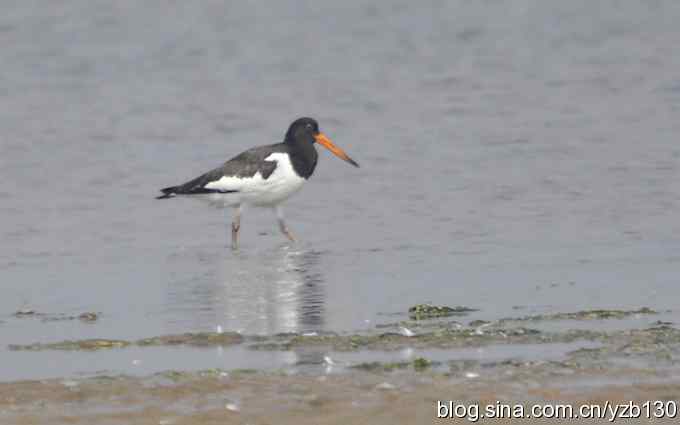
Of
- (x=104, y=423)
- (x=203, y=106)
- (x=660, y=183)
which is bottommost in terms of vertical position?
(x=104, y=423)

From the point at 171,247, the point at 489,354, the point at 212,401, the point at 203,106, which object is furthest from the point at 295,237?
the point at 203,106

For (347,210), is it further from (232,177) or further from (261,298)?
(261,298)

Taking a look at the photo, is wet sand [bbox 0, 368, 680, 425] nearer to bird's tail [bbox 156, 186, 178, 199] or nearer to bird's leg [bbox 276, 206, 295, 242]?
bird's leg [bbox 276, 206, 295, 242]

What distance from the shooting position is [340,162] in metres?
16.2

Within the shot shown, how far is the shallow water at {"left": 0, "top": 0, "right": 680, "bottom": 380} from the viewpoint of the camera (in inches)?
371

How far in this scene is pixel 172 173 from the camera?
50.9ft

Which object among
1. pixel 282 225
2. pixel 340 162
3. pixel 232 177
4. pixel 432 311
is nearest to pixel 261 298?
pixel 432 311

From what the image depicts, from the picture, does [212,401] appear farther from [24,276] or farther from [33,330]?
[24,276]

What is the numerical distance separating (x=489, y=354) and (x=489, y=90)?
12985mm

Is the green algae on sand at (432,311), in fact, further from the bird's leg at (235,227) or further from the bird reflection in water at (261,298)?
the bird's leg at (235,227)

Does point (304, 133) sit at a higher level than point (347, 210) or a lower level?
higher

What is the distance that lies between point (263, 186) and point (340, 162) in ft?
9.92

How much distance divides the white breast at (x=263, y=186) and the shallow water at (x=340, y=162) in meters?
0.32

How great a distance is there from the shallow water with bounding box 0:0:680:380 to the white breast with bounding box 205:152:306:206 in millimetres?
323
